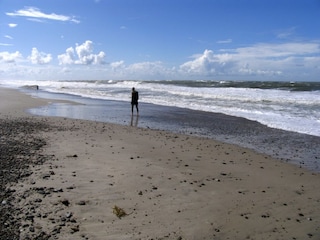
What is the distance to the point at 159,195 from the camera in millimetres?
6195

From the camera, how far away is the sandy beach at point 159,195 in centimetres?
493

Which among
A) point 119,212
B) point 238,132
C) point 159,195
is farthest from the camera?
point 238,132

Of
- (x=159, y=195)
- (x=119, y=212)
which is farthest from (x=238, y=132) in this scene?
(x=119, y=212)

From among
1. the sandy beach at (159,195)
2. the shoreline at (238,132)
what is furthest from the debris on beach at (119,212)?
the shoreline at (238,132)

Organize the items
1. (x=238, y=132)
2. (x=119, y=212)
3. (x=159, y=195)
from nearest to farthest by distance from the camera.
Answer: (x=119, y=212)
(x=159, y=195)
(x=238, y=132)

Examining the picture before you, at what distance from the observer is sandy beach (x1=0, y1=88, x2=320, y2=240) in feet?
16.2

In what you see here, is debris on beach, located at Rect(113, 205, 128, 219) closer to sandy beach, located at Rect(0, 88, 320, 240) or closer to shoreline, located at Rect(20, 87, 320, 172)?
sandy beach, located at Rect(0, 88, 320, 240)

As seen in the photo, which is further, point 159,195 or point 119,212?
point 159,195

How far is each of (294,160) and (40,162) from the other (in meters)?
6.87

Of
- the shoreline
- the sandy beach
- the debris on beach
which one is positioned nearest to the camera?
the sandy beach

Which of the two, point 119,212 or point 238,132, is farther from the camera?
point 238,132

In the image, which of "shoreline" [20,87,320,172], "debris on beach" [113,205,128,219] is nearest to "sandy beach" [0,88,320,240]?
"debris on beach" [113,205,128,219]

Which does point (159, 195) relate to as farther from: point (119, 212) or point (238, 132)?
point (238, 132)

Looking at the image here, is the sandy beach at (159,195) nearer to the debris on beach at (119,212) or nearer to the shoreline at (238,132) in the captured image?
the debris on beach at (119,212)
